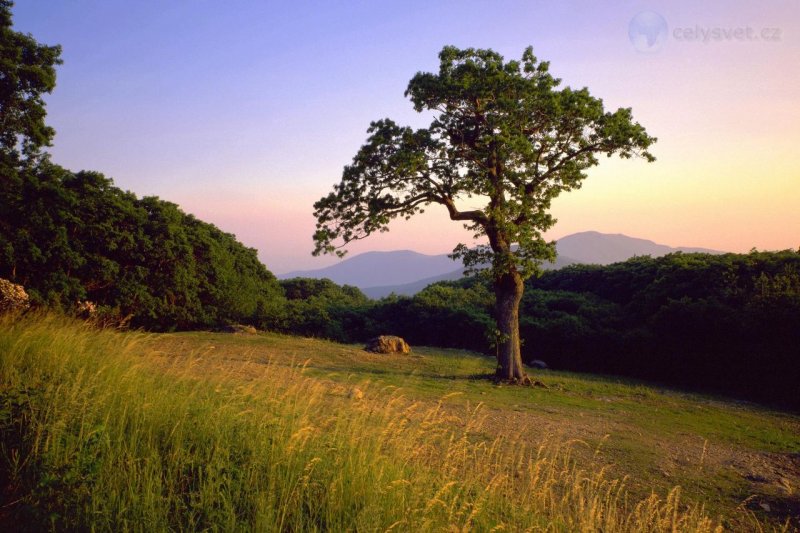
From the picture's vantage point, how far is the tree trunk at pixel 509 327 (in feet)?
55.5

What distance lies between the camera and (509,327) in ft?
55.7

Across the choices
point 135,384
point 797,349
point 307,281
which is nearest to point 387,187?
point 135,384

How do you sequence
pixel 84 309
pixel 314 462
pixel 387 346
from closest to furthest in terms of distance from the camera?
pixel 314 462, pixel 84 309, pixel 387 346

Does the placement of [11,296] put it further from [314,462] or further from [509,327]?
[509,327]

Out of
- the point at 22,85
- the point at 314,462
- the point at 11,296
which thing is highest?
the point at 22,85

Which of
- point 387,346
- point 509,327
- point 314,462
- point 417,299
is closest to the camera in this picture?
point 314,462

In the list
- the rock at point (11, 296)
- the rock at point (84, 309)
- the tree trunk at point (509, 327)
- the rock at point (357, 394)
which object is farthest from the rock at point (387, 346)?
the rock at point (11, 296)

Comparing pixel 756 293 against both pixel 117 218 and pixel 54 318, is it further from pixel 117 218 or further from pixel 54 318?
pixel 117 218

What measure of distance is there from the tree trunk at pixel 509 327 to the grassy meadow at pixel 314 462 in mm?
4402

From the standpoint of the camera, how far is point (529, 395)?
48.8ft

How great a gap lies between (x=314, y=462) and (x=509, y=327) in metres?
12.5

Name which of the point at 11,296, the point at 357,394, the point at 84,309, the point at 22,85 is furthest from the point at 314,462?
the point at 22,85

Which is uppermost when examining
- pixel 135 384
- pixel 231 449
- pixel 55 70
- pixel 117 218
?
pixel 55 70

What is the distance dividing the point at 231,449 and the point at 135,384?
235cm
